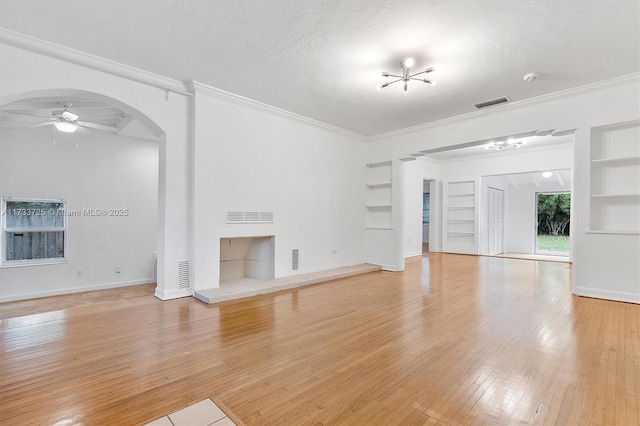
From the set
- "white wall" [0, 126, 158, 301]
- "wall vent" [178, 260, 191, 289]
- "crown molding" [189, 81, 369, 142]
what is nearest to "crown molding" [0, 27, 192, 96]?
"crown molding" [189, 81, 369, 142]

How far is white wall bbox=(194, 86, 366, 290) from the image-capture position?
4.35m

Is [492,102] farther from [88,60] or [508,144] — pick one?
[88,60]

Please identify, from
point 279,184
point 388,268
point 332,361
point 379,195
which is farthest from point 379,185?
point 332,361

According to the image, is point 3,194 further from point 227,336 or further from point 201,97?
point 227,336

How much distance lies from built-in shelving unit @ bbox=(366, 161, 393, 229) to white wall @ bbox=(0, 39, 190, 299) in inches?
166

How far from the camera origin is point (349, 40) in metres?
3.11

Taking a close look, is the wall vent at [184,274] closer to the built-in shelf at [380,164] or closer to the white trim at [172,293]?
the white trim at [172,293]

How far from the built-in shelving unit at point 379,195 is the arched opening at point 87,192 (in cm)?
452

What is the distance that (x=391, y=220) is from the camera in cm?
669

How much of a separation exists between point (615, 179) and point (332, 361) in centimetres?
497

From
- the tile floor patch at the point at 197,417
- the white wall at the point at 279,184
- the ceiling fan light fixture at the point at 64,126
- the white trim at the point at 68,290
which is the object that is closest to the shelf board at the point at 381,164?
the white wall at the point at 279,184

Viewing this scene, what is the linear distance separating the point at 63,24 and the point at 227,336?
3.44 metres

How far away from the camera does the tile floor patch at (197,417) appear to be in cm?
160

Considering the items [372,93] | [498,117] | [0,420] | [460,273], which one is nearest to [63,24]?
[0,420]
